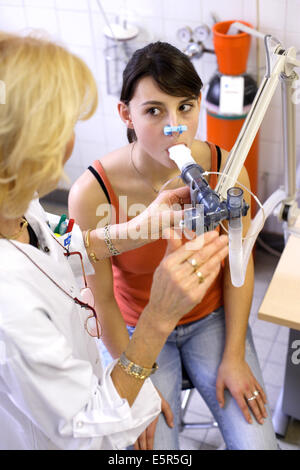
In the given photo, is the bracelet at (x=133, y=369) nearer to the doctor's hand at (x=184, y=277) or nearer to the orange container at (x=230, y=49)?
the doctor's hand at (x=184, y=277)

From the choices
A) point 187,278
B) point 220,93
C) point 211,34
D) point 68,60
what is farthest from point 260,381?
point 211,34

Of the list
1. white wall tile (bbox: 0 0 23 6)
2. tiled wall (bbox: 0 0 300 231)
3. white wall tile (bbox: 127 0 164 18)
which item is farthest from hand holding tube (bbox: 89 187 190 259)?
white wall tile (bbox: 0 0 23 6)

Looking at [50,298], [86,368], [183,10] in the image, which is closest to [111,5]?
[183,10]

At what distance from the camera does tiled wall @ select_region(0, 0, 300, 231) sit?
2.18 meters

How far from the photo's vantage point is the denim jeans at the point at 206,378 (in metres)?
1.40

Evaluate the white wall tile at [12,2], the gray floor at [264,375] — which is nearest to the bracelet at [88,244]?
the gray floor at [264,375]

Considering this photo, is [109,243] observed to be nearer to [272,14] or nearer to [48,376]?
[48,376]

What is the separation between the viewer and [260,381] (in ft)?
4.89

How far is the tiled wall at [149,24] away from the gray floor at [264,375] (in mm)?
387

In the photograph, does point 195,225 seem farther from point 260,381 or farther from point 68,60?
point 260,381

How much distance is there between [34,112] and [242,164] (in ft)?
1.59

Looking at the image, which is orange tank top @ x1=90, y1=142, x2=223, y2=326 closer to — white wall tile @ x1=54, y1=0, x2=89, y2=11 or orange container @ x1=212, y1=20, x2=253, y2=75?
orange container @ x1=212, y1=20, x2=253, y2=75

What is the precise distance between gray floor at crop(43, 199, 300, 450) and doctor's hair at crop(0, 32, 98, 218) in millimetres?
1314

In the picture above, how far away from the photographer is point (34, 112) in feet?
2.78
